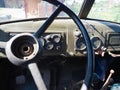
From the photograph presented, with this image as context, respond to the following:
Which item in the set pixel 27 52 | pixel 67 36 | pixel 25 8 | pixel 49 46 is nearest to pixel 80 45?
pixel 67 36

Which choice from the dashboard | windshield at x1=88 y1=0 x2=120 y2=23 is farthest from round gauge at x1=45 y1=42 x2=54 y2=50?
windshield at x1=88 y1=0 x2=120 y2=23

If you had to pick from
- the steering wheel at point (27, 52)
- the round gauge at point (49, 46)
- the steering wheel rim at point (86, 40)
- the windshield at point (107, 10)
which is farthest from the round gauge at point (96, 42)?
the steering wheel at point (27, 52)

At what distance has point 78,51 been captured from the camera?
229 centimetres

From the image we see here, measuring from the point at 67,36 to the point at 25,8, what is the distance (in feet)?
1.30

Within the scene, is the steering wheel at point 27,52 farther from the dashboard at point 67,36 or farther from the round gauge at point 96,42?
the round gauge at point 96,42

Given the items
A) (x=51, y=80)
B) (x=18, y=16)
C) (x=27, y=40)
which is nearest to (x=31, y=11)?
(x=18, y=16)

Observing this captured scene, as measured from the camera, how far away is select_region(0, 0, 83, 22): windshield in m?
2.02

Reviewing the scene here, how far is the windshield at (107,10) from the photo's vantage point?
229cm

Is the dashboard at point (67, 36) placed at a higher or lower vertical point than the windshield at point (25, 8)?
lower

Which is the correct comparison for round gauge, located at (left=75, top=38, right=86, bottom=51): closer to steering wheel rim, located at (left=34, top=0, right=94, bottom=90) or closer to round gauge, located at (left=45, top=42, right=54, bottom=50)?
round gauge, located at (left=45, top=42, right=54, bottom=50)

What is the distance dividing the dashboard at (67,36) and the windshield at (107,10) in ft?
0.24

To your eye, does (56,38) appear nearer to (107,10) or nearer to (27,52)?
(107,10)

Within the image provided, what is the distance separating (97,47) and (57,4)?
2.13ft

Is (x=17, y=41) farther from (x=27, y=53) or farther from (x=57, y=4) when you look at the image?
(x=57, y=4)
